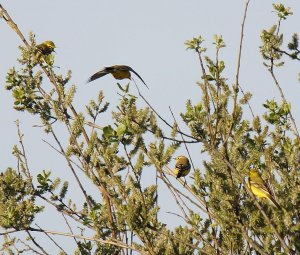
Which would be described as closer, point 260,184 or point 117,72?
point 260,184

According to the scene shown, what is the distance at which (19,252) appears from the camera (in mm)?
5926

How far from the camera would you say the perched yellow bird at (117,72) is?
6.82 m

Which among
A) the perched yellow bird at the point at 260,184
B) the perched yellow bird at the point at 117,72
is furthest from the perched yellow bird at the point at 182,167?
the perched yellow bird at the point at 117,72

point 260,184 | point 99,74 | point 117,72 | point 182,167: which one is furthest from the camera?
point 182,167

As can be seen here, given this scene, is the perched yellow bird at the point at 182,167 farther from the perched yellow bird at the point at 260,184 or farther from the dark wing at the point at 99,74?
the dark wing at the point at 99,74

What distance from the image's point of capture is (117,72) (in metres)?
7.49

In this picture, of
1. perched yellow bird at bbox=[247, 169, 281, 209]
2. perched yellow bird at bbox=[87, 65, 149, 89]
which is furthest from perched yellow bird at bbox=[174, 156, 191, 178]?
perched yellow bird at bbox=[87, 65, 149, 89]

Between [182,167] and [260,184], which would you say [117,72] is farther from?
[260,184]

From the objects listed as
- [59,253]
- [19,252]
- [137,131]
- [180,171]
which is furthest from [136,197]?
[180,171]

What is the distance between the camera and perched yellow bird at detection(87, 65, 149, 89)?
6.82 meters

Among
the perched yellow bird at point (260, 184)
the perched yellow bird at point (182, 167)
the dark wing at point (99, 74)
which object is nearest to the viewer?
the perched yellow bird at point (260, 184)

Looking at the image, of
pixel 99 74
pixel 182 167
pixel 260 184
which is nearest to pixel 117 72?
pixel 99 74

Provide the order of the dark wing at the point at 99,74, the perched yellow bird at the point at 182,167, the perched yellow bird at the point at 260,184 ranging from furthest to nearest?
the perched yellow bird at the point at 182,167 < the dark wing at the point at 99,74 < the perched yellow bird at the point at 260,184

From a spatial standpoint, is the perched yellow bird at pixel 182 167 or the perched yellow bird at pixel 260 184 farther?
the perched yellow bird at pixel 182 167
